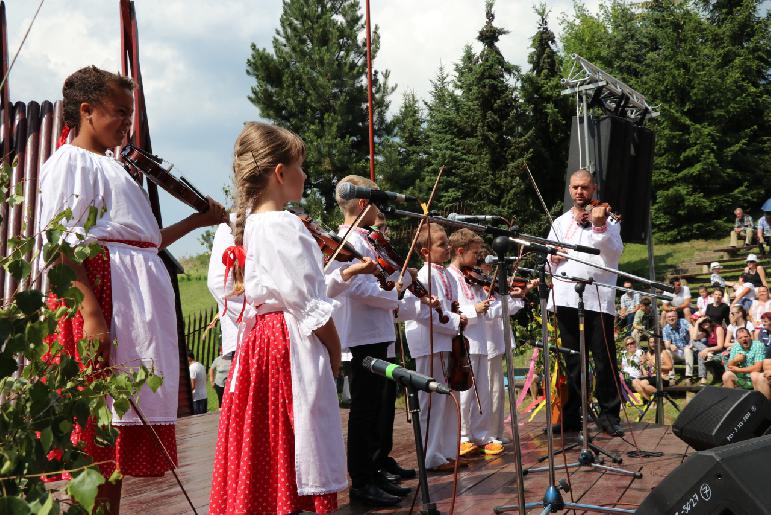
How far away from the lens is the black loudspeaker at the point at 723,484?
2275mm

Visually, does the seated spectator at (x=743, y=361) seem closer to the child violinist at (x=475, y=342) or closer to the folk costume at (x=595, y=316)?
the folk costume at (x=595, y=316)

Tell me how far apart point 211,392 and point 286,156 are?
1745cm

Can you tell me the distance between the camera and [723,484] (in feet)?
7.61

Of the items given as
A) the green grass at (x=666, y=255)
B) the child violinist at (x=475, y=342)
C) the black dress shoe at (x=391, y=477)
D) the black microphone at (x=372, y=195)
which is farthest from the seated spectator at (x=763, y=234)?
the black microphone at (x=372, y=195)

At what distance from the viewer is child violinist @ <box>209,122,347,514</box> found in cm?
286

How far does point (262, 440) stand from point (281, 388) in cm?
21

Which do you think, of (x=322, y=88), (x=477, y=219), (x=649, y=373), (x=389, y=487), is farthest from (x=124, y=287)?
(x=322, y=88)

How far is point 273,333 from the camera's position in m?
2.96

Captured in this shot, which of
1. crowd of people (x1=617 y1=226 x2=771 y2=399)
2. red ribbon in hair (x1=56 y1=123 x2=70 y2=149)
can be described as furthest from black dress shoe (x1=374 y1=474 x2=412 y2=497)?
crowd of people (x1=617 y1=226 x2=771 y2=399)

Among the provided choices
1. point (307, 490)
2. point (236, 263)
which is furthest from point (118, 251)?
point (307, 490)

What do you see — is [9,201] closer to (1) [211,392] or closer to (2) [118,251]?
(2) [118,251]

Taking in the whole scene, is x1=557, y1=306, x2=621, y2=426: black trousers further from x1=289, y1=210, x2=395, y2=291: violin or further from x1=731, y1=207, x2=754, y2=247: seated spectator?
x1=731, y1=207, x2=754, y2=247: seated spectator

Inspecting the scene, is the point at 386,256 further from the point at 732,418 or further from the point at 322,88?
the point at 322,88

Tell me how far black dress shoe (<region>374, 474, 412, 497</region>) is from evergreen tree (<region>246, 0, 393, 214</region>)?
22.2m
